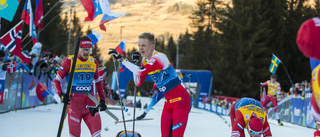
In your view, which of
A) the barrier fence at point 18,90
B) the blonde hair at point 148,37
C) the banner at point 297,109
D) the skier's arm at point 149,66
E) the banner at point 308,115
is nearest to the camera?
the skier's arm at point 149,66

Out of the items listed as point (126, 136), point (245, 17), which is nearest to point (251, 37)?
point (245, 17)

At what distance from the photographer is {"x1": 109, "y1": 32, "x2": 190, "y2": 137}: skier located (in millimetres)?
5125

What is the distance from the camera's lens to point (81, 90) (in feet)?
19.4

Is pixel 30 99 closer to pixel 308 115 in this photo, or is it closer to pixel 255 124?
pixel 255 124

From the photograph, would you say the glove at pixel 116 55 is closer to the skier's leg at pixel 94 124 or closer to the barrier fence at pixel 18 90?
the skier's leg at pixel 94 124

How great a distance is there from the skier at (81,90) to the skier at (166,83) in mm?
637

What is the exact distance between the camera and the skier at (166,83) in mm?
5125

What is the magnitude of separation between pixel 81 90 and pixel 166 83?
57.8 inches

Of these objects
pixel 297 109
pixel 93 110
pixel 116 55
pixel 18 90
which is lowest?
pixel 297 109

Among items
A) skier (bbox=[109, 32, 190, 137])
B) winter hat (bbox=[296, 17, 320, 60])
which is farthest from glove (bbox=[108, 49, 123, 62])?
winter hat (bbox=[296, 17, 320, 60])

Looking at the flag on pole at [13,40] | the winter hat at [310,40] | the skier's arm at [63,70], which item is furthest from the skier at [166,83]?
the flag on pole at [13,40]

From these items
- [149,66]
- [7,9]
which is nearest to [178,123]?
[149,66]

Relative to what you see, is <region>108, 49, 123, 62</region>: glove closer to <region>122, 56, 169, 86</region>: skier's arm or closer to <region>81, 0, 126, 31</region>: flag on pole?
<region>122, 56, 169, 86</region>: skier's arm

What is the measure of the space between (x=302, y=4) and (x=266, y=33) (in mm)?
5843
